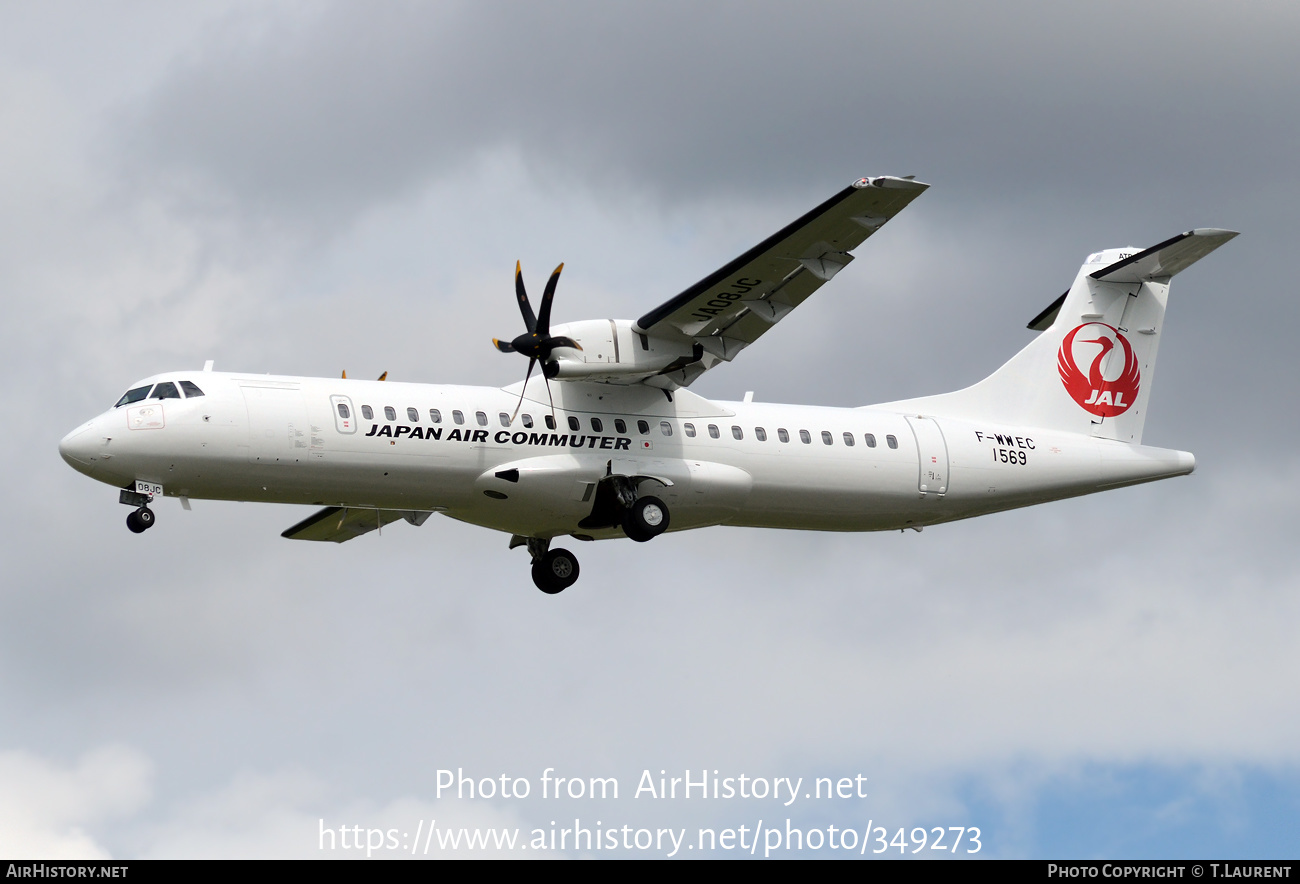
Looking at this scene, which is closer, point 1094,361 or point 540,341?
point 540,341

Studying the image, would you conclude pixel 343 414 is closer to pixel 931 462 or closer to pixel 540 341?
pixel 540 341

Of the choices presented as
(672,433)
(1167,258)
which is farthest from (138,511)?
(1167,258)

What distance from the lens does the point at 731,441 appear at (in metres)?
23.9

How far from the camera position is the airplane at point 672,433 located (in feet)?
69.9

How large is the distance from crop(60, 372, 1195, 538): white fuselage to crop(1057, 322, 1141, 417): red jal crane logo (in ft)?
2.37

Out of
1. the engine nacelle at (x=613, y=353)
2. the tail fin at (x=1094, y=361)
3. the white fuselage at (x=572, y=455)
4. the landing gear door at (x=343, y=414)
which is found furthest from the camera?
the tail fin at (x=1094, y=361)

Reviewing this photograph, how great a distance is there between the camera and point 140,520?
68.6ft

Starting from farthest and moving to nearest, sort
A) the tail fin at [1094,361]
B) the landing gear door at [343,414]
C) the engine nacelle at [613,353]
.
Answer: the tail fin at [1094,361], the engine nacelle at [613,353], the landing gear door at [343,414]

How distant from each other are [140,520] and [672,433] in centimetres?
756

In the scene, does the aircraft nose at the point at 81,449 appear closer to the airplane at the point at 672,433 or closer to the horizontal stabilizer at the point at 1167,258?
the airplane at the point at 672,433

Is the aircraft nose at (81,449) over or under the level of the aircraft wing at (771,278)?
under

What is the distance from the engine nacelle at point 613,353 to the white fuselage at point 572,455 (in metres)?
0.70

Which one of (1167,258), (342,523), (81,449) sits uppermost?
(1167,258)

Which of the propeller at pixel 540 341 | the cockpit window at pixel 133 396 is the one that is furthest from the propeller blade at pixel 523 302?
the cockpit window at pixel 133 396
